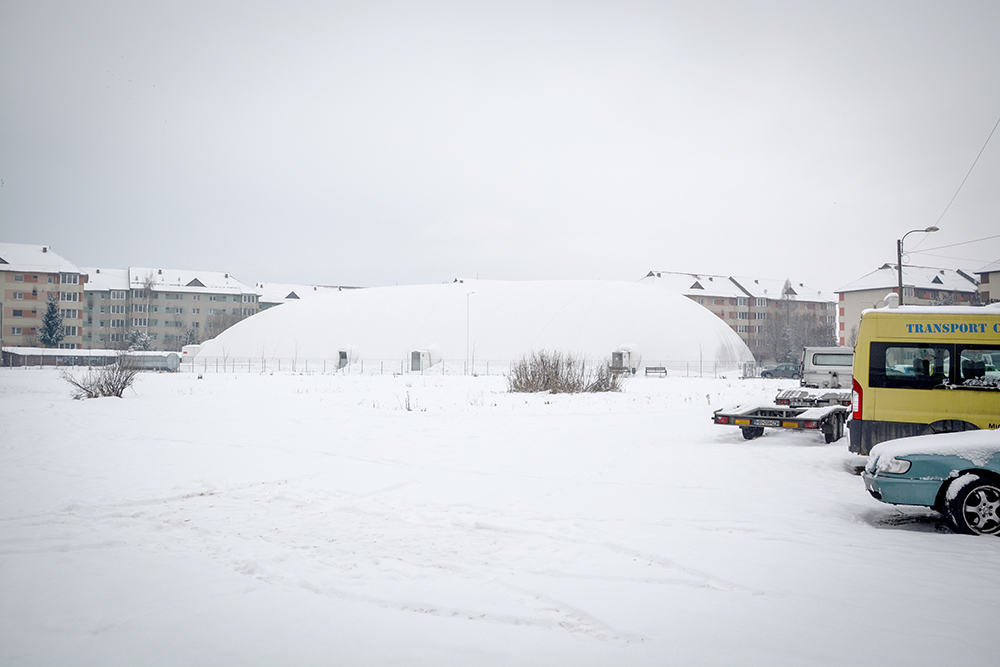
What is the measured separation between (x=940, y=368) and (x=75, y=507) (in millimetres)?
11776

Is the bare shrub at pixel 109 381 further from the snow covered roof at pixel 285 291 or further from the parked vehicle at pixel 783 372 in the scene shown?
the snow covered roof at pixel 285 291

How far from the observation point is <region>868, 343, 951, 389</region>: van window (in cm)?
977

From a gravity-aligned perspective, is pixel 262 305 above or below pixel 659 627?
Answer: above

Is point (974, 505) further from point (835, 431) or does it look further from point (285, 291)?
point (285, 291)

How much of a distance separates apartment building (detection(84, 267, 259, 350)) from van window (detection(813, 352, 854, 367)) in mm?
94076

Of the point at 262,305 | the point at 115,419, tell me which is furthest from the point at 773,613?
the point at 262,305

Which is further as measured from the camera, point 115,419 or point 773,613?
point 115,419

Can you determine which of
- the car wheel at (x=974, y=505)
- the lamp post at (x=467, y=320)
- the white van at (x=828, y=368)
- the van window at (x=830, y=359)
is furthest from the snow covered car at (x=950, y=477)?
the lamp post at (x=467, y=320)

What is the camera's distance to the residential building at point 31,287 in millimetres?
69562

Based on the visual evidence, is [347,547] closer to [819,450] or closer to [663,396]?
[819,450]

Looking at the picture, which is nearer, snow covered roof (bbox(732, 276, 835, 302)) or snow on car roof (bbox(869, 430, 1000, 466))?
snow on car roof (bbox(869, 430, 1000, 466))

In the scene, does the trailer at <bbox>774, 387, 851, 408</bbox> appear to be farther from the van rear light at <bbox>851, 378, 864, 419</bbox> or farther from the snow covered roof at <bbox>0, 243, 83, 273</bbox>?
the snow covered roof at <bbox>0, 243, 83, 273</bbox>

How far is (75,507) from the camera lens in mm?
7766

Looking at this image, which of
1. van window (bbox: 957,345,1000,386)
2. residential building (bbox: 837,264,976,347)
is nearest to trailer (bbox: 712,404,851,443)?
van window (bbox: 957,345,1000,386)
